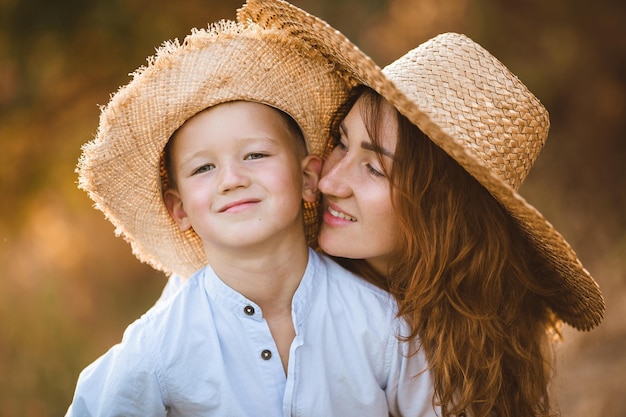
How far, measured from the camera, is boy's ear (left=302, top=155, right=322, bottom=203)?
2.45 meters

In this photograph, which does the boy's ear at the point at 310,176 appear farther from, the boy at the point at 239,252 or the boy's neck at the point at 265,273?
the boy's neck at the point at 265,273

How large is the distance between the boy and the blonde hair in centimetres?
11

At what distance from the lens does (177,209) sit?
2475mm

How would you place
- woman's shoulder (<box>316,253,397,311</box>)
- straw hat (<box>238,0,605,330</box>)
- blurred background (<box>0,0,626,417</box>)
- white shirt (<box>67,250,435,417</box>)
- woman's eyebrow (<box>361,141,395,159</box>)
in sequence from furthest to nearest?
blurred background (<box>0,0,626,417</box>) → woman's shoulder (<box>316,253,397,311</box>) → woman's eyebrow (<box>361,141,395,159</box>) → white shirt (<box>67,250,435,417</box>) → straw hat (<box>238,0,605,330</box>)

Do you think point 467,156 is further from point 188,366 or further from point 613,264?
point 613,264

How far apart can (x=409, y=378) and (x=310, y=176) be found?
32.4 inches

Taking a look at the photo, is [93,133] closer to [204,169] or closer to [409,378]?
[204,169]

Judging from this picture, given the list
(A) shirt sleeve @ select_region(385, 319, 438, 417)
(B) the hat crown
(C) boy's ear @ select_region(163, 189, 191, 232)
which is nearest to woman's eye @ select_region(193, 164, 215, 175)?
(C) boy's ear @ select_region(163, 189, 191, 232)

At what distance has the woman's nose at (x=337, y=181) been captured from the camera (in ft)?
7.66

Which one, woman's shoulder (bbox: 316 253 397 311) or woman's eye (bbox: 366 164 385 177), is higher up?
woman's eye (bbox: 366 164 385 177)

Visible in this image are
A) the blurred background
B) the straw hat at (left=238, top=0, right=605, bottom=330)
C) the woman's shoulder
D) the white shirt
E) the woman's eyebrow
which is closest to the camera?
the straw hat at (left=238, top=0, right=605, bottom=330)

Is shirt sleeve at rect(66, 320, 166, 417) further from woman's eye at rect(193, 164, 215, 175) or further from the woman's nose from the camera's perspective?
the woman's nose

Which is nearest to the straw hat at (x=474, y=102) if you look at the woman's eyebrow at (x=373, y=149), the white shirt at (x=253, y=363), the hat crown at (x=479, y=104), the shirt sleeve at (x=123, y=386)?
the hat crown at (x=479, y=104)

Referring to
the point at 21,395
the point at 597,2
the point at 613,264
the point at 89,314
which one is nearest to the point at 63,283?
the point at 89,314
